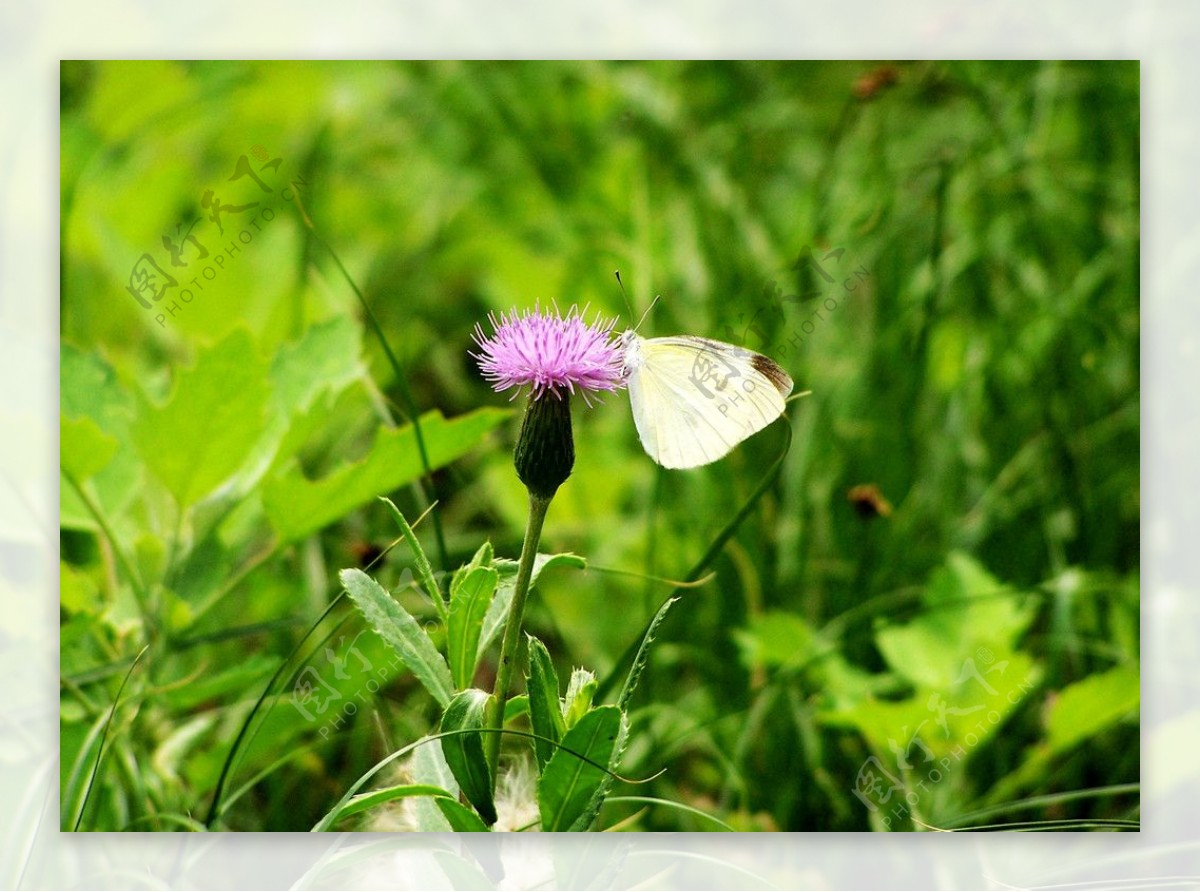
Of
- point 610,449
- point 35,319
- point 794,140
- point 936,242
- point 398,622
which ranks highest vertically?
point 794,140

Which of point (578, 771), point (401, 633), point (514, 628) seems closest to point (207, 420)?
point (401, 633)

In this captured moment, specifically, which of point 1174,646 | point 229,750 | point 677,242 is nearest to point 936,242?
point 677,242

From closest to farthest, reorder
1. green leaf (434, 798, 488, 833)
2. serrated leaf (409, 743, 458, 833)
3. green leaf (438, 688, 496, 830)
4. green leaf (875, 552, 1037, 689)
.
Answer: green leaf (438, 688, 496, 830)
green leaf (434, 798, 488, 833)
serrated leaf (409, 743, 458, 833)
green leaf (875, 552, 1037, 689)

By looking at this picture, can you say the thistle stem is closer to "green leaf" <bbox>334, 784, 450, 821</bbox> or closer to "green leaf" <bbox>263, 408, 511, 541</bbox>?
"green leaf" <bbox>334, 784, 450, 821</bbox>

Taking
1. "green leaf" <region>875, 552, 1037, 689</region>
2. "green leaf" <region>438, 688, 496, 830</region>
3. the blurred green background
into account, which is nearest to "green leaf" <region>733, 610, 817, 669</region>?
the blurred green background

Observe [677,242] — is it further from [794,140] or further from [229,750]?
[229,750]

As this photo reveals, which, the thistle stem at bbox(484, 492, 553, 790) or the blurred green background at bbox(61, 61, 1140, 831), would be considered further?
the blurred green background at bbox(61, 61, 1140, 831)

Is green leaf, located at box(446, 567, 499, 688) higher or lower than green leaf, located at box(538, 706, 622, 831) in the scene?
higher

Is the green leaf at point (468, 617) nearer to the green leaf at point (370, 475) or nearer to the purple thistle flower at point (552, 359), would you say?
the purple thistle flower at point (552, 359)
